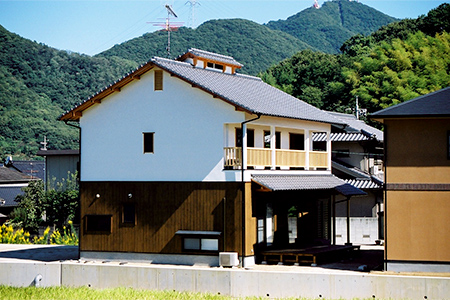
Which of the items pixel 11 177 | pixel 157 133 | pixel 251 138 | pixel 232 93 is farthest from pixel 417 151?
pixel 11 177

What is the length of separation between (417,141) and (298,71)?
53500mm

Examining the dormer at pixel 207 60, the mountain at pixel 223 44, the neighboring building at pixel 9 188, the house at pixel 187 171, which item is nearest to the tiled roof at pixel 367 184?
the house at pixel 187 171

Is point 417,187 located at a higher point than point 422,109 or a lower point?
lower

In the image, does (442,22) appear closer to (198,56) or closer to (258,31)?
(198,56)

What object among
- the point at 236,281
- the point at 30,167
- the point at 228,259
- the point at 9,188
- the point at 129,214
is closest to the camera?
the point at 236,281

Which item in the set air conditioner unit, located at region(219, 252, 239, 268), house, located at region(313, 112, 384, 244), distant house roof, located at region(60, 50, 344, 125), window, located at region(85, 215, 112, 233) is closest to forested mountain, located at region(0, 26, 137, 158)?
house, located at region(313, 112, 384, 244)

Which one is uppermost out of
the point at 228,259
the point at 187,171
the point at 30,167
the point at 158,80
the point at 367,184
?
the point at 158,80

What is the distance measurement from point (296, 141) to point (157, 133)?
23.3 feet

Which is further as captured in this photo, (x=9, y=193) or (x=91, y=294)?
(x=9, y=193)

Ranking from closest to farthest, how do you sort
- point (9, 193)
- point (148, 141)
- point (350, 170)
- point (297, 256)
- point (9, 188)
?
1. point (297, 256)
2. point (148, 141)
3. point (350, 170)
4. point (9, 193)
5. point (9, 188)

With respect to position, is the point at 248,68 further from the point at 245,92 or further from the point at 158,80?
the point at 158,80

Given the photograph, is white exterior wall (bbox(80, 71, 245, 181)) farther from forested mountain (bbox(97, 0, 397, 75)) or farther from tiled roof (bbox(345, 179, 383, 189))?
forested mountain (bbox(97, 0, 397, 75))

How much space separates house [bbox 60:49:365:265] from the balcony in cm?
5

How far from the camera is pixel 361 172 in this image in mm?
39375
